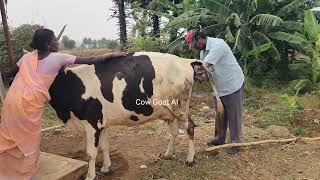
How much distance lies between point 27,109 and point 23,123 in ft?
0.44

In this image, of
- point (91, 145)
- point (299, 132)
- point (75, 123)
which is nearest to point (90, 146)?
point (91, 145)

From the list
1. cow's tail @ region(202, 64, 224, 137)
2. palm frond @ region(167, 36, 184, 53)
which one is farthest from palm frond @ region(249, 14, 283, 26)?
cow's tail @ region(202, 64, 224, 137)

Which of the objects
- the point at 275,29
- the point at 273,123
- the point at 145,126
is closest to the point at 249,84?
the point at 275,29

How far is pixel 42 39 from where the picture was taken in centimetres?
425

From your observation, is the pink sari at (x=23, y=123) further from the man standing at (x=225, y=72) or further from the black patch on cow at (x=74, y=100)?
the man standing at (x=225, y=72)

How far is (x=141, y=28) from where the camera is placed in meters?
14.2

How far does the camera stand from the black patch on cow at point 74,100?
494 cm

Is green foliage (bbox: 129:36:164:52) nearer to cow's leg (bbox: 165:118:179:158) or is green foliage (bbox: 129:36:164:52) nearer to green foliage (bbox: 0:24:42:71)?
green foliage (bbox: 0:24:42:71)

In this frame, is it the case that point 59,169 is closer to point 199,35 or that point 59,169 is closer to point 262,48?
point 199,35

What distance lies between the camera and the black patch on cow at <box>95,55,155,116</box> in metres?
4.97

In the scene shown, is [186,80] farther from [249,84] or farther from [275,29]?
[275,29]

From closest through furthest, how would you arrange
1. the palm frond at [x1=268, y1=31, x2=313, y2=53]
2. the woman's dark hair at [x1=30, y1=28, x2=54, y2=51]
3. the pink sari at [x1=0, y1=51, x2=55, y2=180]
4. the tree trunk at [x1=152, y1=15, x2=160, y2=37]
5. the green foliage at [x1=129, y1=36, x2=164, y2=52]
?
1. the pink sari at [x1=0, y1=51, x2=55, y2=180]
2. the woman's dark hair at [x1=30, y1=28, x2=54, y2=51]
3. the palm frond at [x1=268, y1=31, x2=313, y2=53]
4. the green foliage at [x1=129, y1=36, x2=164, y2=52]
5. the tree trunk at [x1=152, y1=15, x2=160, y2=37]

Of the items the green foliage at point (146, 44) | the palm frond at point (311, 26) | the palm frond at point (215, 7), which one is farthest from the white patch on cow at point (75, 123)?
the green foliage at point (146, 44)

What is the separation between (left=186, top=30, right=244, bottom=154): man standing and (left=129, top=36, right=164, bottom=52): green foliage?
660cm
